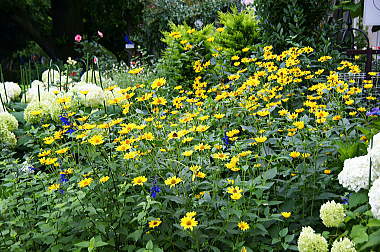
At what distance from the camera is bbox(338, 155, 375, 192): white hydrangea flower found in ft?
5.89

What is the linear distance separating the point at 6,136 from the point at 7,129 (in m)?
0.11

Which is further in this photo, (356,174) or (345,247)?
(356,174)

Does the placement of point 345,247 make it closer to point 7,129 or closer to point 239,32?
point 7,129

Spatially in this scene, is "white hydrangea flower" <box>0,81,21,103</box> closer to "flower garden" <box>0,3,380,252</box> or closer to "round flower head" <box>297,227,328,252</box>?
"flower garden" <box>0,3,380,252</box>

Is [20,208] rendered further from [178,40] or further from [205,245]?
[178,40]

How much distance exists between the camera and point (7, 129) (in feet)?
11.4

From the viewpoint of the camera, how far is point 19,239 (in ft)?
6.65

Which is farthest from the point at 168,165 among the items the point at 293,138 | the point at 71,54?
the point at 71,54

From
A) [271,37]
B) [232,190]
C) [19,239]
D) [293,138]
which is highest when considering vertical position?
[271,37]

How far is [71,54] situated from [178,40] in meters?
8.64

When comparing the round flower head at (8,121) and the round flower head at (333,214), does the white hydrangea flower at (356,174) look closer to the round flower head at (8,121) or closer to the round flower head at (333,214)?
the round flower head at (333,214)

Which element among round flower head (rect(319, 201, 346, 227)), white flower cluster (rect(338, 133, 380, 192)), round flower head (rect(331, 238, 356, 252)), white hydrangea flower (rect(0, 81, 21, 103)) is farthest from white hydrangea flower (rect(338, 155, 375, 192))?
white hydrangea flower (rect(0, 81, 21, 103))

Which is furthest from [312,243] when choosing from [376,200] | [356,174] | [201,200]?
[201,200]

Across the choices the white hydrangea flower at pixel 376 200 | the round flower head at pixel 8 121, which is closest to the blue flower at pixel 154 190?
the white hydrangea flower at pixel 376 200
